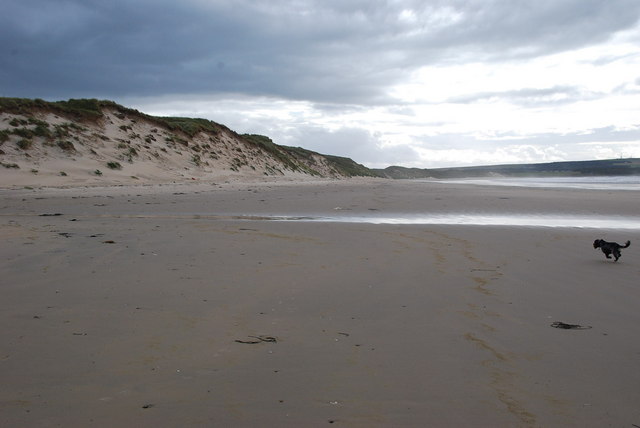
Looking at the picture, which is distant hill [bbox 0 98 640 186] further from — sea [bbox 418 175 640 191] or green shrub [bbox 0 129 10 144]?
Result: sea [bbox 418 175 640 191]

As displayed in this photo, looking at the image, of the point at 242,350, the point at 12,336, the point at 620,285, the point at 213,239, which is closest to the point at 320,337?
the point at 242,350

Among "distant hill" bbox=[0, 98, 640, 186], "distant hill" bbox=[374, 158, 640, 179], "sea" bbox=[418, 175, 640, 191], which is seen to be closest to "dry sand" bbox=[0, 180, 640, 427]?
"distant hill" bbox=[0, 98, 640, 186]

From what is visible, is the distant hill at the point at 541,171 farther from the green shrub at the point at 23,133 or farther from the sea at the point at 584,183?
the green shrub at the point at 23,133

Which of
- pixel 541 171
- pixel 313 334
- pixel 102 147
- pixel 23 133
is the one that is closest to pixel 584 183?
pixel 102 147

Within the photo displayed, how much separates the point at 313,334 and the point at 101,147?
22.0 meters

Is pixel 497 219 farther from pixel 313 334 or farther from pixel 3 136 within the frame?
pixel 3 136

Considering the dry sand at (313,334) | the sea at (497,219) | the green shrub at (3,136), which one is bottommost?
the dry sand at (313,334)

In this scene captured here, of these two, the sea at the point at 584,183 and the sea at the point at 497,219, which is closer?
the sea at the point at 497,219

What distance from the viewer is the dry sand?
2.16 m

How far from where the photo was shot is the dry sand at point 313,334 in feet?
7.08

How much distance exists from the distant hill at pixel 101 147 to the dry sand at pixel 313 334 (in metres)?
13.7

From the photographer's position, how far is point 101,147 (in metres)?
22.1

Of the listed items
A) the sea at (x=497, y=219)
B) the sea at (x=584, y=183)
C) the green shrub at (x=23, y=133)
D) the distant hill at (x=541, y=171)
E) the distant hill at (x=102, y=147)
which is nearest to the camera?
the sea at (x=497, y=219)

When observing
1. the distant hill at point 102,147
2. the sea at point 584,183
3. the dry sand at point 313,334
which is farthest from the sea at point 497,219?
the sea at point 584,183
